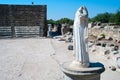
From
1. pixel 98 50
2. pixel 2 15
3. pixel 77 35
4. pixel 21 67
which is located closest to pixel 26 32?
pixel 2 15

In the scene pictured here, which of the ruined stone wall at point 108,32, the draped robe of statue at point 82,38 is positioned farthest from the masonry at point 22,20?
the draped robe of statue at point 82,38

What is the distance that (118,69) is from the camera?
9539 millimetres

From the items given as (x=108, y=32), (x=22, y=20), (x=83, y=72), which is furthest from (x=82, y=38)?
(x=22, y=20)

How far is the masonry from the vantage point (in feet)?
90.4

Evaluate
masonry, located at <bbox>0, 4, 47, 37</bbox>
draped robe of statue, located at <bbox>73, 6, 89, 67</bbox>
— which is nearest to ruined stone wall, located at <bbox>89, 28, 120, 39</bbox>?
masonry, located at <bbox>0, 4, 47, 37</bbox>

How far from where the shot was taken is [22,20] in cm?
2778

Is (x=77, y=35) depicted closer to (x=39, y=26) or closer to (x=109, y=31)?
(x=109, y=31)

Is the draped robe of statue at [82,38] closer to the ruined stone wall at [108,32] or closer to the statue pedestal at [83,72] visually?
the statue pedestal at [83,72]

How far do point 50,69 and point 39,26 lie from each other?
57.5ft

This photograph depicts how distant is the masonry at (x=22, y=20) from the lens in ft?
90.4

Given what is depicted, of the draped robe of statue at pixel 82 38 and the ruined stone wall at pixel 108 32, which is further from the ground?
the draped robe of statue at pixel 82 38

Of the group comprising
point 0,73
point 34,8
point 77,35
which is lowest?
point 0,73

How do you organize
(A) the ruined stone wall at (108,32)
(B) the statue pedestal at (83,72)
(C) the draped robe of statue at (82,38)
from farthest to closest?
(A) the ruined stone wall at (108,32)
(C) the draped robe of statue at (82,38)
(B) the statue pedestal at (83,72)

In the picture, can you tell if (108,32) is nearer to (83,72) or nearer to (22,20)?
(22,20)
